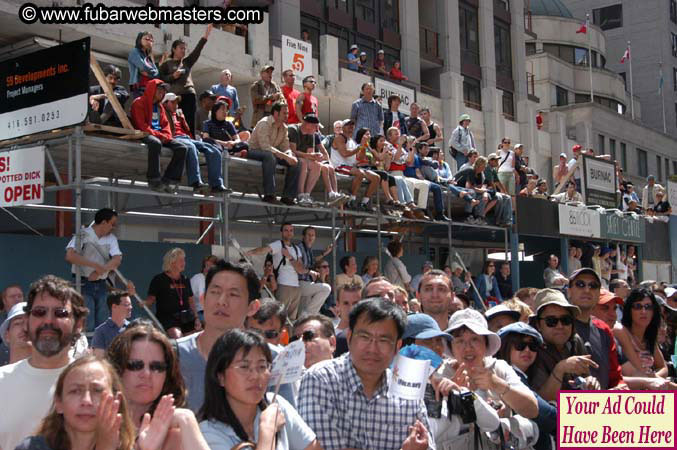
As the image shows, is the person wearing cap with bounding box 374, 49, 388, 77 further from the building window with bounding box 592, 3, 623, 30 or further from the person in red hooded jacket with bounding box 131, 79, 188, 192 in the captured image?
the building window with bounding box 592, 3, 623, 30

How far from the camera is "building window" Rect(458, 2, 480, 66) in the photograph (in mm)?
→ 33219

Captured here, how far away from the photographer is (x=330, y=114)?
26172mm

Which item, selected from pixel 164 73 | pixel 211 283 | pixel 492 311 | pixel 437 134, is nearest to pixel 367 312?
pixel 211 283

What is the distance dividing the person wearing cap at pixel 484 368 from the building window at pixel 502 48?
31591 mm

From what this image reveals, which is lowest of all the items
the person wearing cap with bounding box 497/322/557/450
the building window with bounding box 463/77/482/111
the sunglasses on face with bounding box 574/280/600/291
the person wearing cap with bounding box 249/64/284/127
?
the person wearing cap with bounding box 497/322/557/450

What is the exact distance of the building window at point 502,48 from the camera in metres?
35.5

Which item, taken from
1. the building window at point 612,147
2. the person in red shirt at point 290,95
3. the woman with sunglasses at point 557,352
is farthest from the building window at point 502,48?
the woman with sunglasses at point 557,352

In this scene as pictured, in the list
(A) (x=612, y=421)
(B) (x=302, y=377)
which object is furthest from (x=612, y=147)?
(B) (x=302, y=377)

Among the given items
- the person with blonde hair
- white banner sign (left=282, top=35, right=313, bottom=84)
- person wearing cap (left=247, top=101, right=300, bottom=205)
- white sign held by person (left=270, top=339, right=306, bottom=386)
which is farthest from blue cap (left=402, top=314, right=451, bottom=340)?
white banner sign (left=282, top=35, right=313, bottom=84)

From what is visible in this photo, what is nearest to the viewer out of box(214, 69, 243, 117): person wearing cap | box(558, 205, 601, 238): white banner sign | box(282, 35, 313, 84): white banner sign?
box(214, 69, 243, 117): person wearing cap

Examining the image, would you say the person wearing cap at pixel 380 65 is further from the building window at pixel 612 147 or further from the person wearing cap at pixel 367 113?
the building window at pixel 612 147

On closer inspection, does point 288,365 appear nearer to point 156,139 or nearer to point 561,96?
point 156,139

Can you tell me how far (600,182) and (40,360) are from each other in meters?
20.1

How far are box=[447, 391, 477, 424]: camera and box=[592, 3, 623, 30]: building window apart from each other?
56.7 m
